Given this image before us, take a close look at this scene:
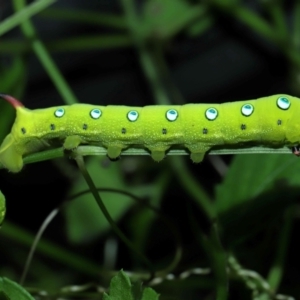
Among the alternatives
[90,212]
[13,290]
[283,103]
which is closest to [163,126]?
[283,103]

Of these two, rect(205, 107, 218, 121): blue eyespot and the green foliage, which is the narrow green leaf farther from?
the green foliage

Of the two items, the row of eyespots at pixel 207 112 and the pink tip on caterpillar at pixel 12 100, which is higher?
the row of eyespots at pixel 207 112

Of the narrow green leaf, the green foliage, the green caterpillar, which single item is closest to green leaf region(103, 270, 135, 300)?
the green foliage

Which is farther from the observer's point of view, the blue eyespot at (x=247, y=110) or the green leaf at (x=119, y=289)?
the blue eyespot at (x=247, y=110)

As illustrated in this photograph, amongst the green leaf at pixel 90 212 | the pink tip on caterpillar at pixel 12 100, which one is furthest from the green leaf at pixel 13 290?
the green leaf at pixel 90 212

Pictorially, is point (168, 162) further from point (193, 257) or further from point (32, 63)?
point (32, 63)

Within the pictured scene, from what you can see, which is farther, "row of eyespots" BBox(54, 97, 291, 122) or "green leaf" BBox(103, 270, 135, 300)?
"row of eyespots" BBox(54, 97, 291, 122)

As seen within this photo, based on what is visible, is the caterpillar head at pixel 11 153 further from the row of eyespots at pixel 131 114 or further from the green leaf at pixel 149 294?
the green leaf at pixel 149 294
